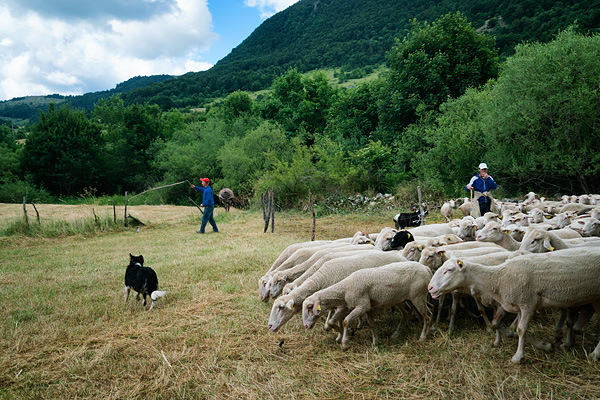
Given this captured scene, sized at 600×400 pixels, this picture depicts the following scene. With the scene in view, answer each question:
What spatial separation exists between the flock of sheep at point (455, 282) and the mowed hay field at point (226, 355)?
0.83 ft

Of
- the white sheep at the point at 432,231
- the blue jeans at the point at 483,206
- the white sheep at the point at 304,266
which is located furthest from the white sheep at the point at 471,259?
the blue jeans at the point at 483,206

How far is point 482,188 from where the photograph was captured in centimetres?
1009

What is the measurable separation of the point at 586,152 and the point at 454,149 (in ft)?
19.6

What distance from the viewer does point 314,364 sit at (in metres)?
4.19

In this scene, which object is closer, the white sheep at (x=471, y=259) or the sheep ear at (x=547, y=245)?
the white sheep at (x=471, y=259)

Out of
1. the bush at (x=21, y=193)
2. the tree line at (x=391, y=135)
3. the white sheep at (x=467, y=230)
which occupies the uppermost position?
the tree line at (x=391, y=135)

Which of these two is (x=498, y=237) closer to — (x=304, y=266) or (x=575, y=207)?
(x=304, y=266)

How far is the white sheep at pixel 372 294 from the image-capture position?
463 centimetres

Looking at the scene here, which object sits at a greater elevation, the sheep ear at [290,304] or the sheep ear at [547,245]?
the sheep ear at [547,245]

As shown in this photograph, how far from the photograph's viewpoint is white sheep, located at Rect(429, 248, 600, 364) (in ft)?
12.6

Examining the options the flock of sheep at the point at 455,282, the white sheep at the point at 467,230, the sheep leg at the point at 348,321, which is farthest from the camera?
the white sheep at the point at 467,230

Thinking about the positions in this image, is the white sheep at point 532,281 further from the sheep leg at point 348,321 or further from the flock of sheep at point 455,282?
the sheep leg at point 348,321

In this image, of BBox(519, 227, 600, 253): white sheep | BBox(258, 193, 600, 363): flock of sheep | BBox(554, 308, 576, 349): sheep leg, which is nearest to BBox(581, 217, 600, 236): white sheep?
BBox(258, 193, 600, 363): flock of sheep

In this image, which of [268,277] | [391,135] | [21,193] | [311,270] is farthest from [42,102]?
[311,270]
